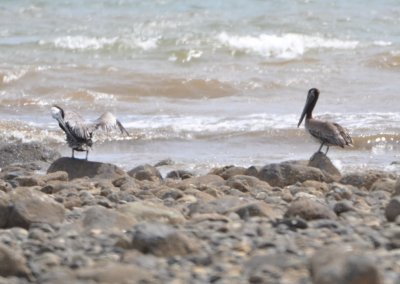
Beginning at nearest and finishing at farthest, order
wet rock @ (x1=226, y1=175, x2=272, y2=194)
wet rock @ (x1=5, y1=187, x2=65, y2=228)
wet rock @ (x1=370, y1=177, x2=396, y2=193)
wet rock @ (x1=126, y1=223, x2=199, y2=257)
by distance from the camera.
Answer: wet rock @ (x1=126, y1=223, x2=199, y2=257), wet rock @ (x1=5, y1=187, x2=65, y2=228), wet rock @ (x1=370, y1=177, x2=396, y2=193), wet rock @ (x1=226, y1=175, x2=272, y2=194)

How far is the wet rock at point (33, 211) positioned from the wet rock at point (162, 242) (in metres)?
1.03

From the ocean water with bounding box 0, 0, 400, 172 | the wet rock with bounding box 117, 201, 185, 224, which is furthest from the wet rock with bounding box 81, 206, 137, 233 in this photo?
the ocean water with bounding box 0, 0, 400, 172

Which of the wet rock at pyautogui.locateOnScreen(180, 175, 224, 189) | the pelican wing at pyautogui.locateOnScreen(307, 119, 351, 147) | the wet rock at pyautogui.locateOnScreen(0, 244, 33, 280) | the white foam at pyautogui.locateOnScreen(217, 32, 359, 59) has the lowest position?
the wet rock at pyautogui.locateOnScreen(0, 244, 33, 280)

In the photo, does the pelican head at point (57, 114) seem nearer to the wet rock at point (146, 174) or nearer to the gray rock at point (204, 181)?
the wet rock at point (146, 174)

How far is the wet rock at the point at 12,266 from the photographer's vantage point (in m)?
5.00

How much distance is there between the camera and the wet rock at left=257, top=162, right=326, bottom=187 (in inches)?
343

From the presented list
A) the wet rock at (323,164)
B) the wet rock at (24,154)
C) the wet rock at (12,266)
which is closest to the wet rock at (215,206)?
the wet rock at (12,266)

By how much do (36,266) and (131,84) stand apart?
41.8 feet

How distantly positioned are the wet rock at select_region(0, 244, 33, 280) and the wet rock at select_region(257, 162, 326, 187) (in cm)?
394

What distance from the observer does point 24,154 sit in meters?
11.0

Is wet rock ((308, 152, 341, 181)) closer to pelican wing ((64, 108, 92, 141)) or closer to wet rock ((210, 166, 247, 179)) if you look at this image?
wet rock ((210, 166, 247, 179))

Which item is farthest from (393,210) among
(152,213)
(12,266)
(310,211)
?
(12,266)

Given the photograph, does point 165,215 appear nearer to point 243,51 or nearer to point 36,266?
point 36,266

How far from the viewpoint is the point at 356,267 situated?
4320 mm
